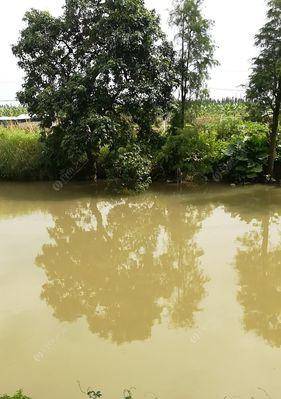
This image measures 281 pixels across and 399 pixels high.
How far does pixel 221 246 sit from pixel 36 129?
10.2m

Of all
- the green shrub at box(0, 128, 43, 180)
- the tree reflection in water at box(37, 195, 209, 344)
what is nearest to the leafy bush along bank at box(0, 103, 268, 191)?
the green shrub at box(0, 128, 43, 180)

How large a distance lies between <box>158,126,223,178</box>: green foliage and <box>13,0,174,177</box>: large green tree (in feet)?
2.76

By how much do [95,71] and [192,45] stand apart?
2834mm

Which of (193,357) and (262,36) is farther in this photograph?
(262,36)

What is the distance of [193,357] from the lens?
4.29 metres

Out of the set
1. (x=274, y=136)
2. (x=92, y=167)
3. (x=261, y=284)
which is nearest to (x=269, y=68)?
(x=274, y=136)

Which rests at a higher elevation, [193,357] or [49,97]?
[49,97]

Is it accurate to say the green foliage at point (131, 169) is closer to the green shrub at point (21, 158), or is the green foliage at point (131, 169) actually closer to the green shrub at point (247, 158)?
the green shrub at point (247, 158)

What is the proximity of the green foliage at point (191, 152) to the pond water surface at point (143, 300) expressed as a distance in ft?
7.29

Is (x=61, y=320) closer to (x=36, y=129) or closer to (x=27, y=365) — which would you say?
(x=27, y=365)

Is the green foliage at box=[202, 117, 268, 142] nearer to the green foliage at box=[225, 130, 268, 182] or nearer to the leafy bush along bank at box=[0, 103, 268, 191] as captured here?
the leafy bush along bank at box=[0, 103, 268, 191]

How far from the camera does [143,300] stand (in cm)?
562

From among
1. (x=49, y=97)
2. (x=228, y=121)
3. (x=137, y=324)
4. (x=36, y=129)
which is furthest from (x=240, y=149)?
(x=137, y=324)

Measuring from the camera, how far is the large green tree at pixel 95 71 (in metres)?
10.9
